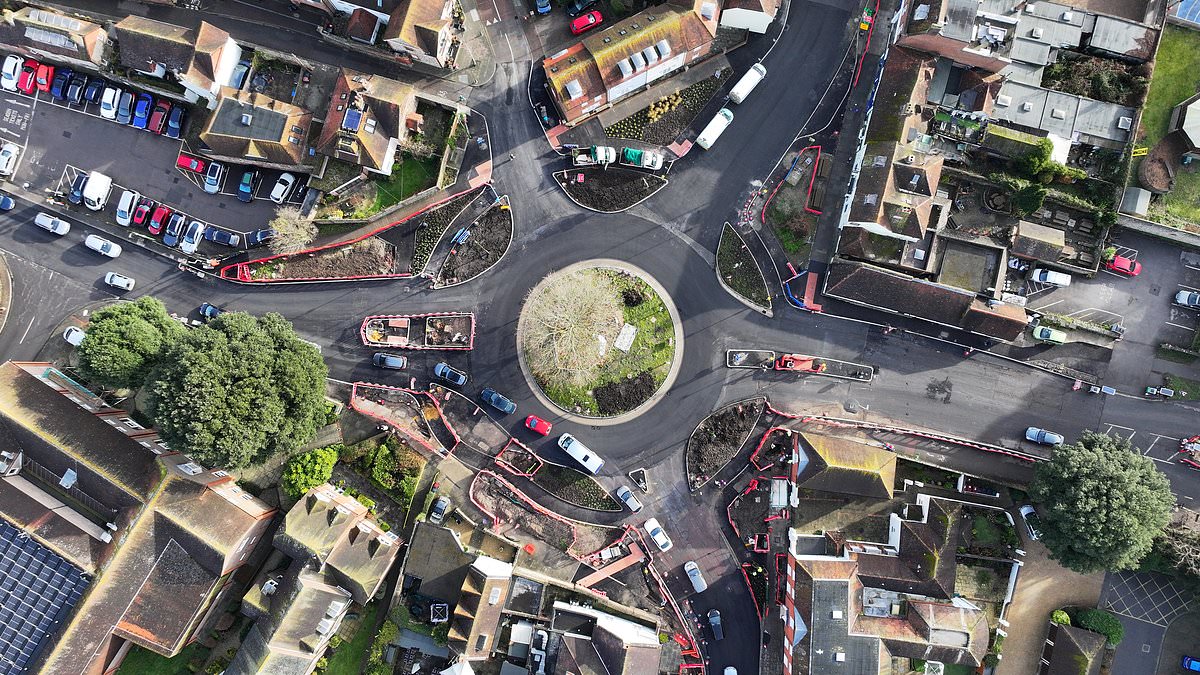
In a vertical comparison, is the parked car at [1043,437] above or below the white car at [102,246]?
above

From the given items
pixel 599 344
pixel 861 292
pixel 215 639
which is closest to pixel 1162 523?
pixel 861 292

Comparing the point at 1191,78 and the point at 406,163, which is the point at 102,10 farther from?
the point at 1191,78

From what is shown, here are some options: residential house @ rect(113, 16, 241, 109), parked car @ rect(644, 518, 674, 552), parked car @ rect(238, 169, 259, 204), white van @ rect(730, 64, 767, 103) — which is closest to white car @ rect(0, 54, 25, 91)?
residential house @ rect(113, 16, 241, 109)

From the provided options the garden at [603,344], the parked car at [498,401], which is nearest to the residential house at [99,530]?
the parked car at [498,401]

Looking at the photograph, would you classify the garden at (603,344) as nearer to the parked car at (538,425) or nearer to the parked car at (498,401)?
the parked car at (538,425)

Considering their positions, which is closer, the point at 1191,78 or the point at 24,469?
the point at 24,469

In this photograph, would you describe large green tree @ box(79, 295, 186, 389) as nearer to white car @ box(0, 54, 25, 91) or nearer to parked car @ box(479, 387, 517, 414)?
white car @ box(0, 54, 25, 91)
